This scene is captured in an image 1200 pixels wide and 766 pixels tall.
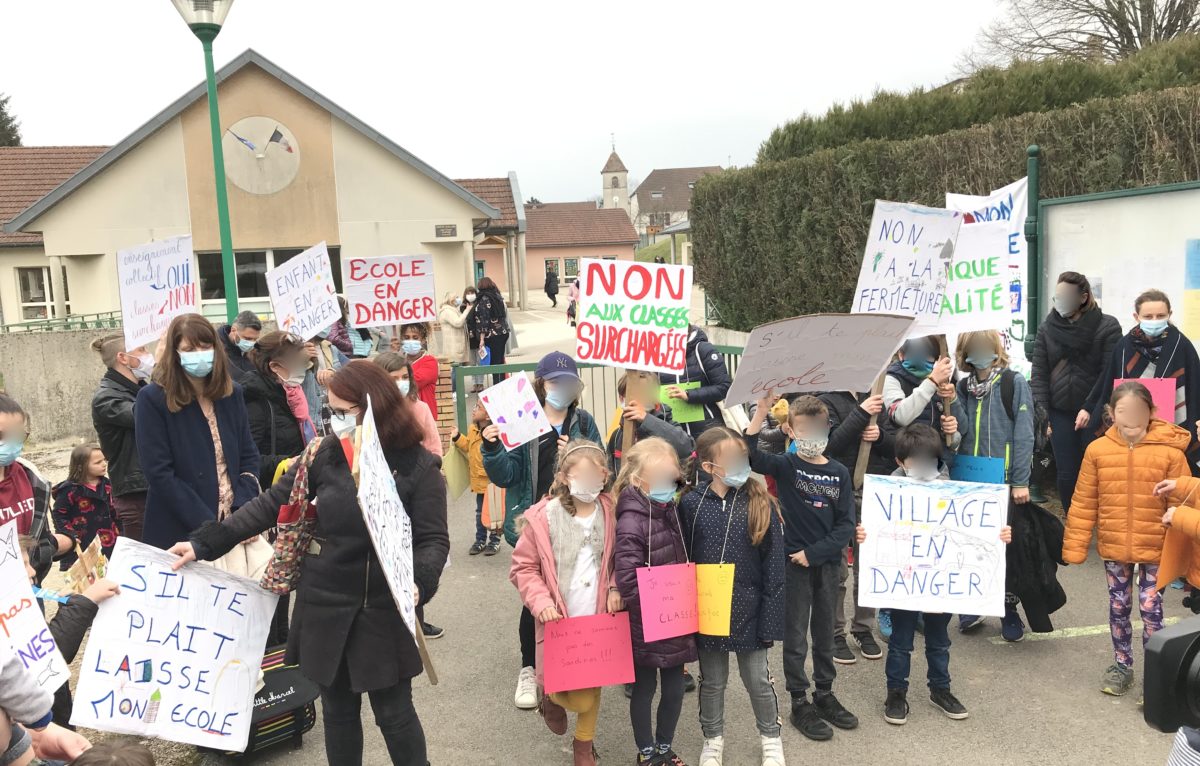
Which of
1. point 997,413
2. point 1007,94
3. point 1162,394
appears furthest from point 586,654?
point 1007,94

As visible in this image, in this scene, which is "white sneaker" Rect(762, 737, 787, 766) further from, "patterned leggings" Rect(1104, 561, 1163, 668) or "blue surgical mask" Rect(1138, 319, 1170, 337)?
"blue surgical mask" Rect(1138, 319, 1170, 337)

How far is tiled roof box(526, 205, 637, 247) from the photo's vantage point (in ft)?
212

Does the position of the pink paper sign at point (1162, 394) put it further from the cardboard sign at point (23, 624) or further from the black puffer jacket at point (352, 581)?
the cardboard sign at point (23, 624)

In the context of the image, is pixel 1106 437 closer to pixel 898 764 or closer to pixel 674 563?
pixel 898 764

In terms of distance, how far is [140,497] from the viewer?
534 centimetres

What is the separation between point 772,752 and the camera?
4230 millimetres

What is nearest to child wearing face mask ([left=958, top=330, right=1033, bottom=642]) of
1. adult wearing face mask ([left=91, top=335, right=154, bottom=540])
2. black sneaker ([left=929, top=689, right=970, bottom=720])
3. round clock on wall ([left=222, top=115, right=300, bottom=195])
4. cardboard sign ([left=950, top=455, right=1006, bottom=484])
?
cardboard sign ([left=950, top=455, right=1006, bottom=484])

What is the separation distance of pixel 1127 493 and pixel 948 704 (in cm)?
148

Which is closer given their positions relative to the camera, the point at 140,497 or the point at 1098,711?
the point at 1098,711

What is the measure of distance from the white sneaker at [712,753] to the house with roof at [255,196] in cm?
1812

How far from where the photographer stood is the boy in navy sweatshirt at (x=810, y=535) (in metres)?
4.59

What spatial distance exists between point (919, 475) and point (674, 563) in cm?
155

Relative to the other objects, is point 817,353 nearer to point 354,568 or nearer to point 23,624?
point 354,568

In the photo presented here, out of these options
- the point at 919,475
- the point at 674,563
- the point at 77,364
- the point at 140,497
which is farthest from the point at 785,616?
the point at 77,364
